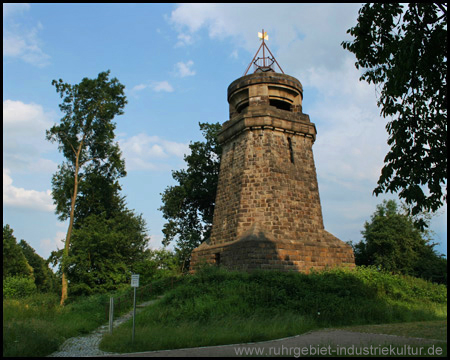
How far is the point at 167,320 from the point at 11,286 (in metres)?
16.9

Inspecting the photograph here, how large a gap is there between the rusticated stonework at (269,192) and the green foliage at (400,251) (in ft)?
32.8

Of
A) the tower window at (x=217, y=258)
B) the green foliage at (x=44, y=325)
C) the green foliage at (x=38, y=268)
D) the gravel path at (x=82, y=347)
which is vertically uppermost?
the green foliage at (x=38, y=268)

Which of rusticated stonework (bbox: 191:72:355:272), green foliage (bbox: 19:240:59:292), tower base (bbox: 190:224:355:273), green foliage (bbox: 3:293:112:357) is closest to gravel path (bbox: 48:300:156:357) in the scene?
green foliage (bbox: 3:293:112:357)

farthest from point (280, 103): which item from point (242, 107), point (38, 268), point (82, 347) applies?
point (38, 268)

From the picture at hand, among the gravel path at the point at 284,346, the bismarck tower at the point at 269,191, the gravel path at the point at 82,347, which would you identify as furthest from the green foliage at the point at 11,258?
the gravel path at the point at 284,346

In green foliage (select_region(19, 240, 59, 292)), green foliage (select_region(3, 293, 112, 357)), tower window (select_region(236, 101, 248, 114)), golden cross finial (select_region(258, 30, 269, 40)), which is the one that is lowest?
green foliage (select_region(3, 293, 112, 357))

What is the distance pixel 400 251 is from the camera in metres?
25.7

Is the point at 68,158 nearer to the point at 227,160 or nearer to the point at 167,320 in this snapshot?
the point at 227,160

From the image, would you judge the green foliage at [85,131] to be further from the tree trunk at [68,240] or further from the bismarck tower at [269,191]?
the bismarck tower at [269,191]

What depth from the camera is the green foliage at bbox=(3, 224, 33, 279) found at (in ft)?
122

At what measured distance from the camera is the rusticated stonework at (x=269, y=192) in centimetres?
1552

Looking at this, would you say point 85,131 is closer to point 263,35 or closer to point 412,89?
point 263,35

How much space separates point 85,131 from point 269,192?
44.3 ft

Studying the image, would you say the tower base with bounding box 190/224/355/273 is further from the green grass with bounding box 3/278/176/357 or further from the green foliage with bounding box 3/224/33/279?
the green foliage with bounding box 3/224/33/279
